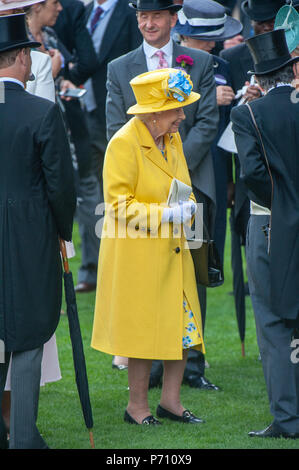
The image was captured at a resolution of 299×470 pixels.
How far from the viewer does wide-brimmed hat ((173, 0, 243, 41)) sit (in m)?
6.75

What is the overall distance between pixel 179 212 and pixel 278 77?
2.99ft

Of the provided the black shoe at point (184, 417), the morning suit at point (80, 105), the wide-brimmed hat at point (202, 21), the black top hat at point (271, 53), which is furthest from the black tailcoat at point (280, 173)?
the morning suit at point (80, 105)

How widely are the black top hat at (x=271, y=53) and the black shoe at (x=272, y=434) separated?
1.96 meters

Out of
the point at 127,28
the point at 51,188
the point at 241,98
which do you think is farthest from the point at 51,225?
the point at 127,28

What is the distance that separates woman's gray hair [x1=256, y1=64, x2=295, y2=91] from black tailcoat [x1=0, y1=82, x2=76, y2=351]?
47.6 inches

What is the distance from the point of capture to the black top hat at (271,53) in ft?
16.7

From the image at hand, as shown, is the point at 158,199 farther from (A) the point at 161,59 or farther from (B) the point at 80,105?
(B) the point at 80,105

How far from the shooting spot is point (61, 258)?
5.04m

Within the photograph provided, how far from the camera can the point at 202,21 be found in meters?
6.73

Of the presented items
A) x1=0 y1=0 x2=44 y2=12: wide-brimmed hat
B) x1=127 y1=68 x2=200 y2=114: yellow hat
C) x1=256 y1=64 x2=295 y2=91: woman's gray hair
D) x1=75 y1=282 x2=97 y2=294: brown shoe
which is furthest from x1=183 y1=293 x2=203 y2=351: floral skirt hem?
x1=75 y1=282 x2=97 y2=294: brown shoe

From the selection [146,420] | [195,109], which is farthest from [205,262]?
[195,109]
